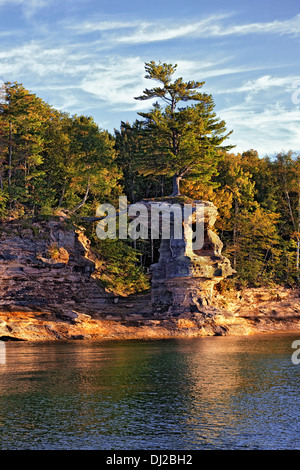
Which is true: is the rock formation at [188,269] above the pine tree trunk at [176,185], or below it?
below

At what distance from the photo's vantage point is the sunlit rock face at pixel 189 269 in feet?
177

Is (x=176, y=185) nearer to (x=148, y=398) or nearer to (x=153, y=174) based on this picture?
(x=153, y=174)

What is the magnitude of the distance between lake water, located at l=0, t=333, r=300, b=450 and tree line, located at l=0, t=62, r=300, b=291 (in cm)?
2137

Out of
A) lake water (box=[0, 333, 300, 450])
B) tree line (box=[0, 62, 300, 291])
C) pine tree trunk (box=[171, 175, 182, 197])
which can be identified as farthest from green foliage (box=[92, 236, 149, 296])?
lake water (box=[0, 333, 300, 450])

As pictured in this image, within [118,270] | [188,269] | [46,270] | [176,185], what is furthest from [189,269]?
[46,270]

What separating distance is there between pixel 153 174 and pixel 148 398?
41269 millimetres

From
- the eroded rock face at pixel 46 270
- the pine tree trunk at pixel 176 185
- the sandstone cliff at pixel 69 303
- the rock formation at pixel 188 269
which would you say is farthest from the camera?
the pine tree trunk at pixel 176 185

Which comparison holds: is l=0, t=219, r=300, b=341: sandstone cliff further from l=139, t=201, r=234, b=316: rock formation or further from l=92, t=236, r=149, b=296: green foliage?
l=92, t=236, r=149, b=296: green foliage

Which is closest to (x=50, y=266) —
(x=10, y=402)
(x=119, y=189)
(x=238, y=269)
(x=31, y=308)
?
(x=31, y=308)

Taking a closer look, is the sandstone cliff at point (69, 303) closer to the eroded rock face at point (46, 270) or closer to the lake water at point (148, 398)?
the eroded rock face at point (46, 270)

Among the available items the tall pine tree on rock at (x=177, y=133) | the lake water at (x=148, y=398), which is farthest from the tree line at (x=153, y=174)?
the lake water at (x=148, y=398)

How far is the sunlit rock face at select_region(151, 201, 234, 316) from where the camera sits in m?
53.9

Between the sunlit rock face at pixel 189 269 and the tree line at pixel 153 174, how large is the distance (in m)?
3.62
